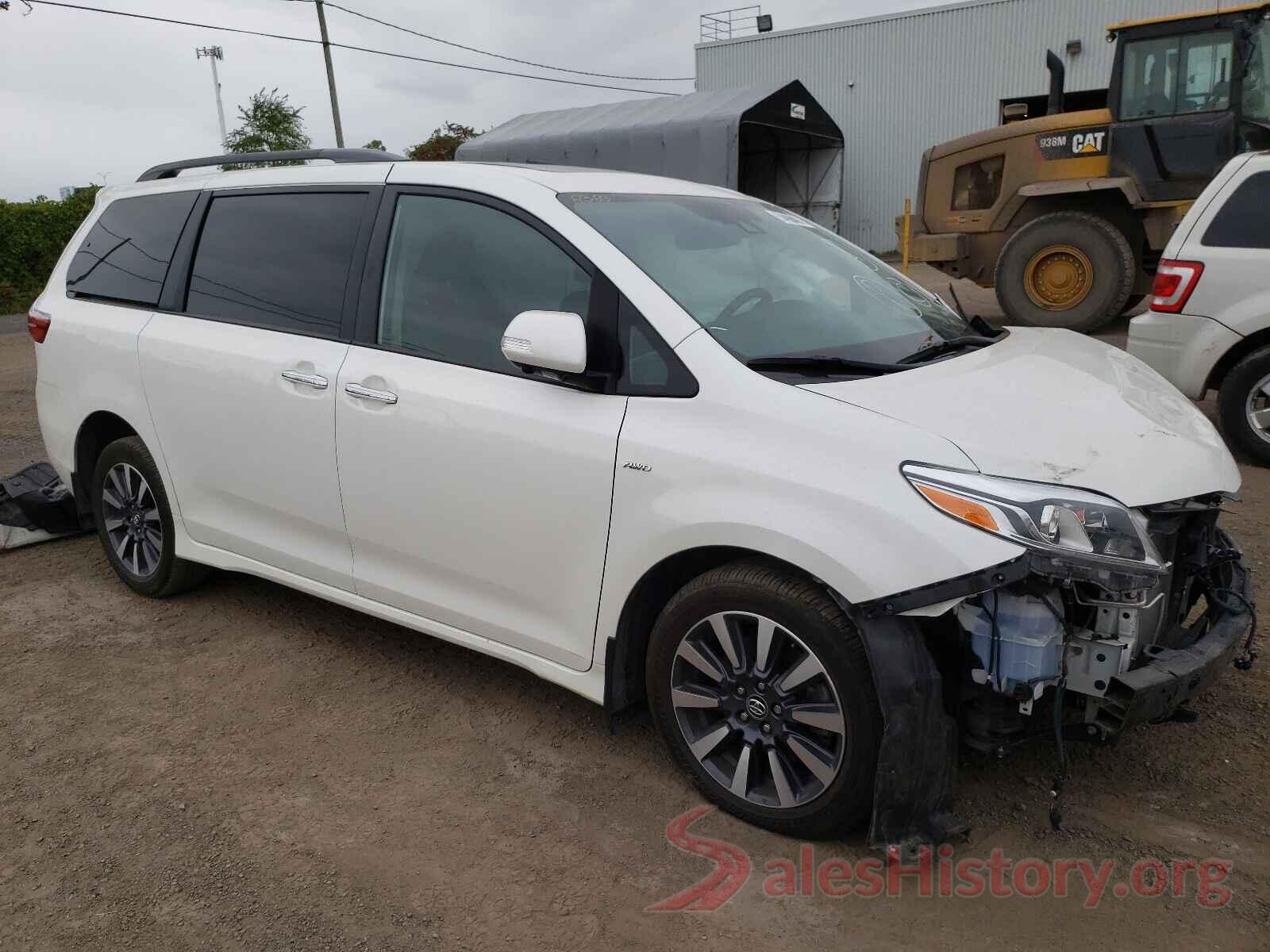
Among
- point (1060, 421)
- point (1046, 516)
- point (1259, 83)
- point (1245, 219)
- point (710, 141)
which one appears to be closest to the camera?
point (1046, 516)

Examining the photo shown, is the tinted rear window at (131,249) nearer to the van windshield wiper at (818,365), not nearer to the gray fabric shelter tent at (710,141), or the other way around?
the van windshield wiper at (818,365)

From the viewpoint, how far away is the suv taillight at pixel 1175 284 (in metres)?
6.28

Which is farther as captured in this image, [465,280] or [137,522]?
[137,522]

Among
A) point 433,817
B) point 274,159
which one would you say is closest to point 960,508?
point 433,817

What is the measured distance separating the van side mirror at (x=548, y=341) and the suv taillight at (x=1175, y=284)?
16.0 ft

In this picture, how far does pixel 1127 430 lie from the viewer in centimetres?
280

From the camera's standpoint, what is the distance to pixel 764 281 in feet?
11.0

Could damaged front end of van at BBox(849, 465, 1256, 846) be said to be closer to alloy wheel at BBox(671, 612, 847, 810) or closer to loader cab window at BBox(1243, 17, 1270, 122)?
alloy wheel at BBox(671, 612, 847, 810)

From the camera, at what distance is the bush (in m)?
19.6

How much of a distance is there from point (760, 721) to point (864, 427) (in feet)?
2.80

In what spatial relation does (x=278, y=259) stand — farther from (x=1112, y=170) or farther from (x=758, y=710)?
(x=1112, y=170)

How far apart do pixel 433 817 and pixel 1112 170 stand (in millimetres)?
10448

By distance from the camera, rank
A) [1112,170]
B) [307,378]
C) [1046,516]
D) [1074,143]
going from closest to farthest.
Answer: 1. [1046,516]
2. [307,378]
3. [1112,170]
4. [1074,143]

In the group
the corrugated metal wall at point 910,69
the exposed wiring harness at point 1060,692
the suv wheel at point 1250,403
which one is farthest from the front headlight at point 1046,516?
the corrugated metal wall at point 910,69
